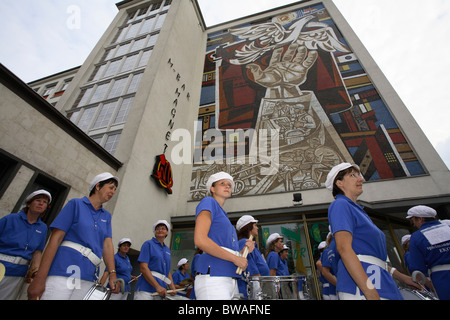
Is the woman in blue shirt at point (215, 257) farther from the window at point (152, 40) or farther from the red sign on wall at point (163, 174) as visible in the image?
the window at point (152, 40)

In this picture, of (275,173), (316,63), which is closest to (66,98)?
(275,173)

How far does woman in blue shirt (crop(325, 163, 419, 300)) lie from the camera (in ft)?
4.32

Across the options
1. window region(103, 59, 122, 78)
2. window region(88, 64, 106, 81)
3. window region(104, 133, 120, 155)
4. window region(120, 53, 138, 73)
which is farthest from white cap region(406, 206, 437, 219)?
window region(88, 64, 106, 81)

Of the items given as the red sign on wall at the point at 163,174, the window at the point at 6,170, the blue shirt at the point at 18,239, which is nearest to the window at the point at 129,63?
the red sign on wall at the point at 163,174

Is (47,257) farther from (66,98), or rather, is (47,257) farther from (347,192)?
→ (66,98)

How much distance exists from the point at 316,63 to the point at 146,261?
12.2 m

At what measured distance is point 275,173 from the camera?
9.17 m

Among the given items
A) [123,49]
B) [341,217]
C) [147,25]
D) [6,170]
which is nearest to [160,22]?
[147,25]

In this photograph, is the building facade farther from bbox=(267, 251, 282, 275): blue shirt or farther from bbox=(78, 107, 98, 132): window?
bbox=(267, 251, 282, 275): blue shirt

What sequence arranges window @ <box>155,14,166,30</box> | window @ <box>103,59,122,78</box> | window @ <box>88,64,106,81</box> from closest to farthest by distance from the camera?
1. window @ <box>103,59,122,78</box>
2. window @ <box>88,64,106,81</box>
3. window @ <box>155,14,166,30</box>

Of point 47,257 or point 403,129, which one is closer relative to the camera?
point 47,257

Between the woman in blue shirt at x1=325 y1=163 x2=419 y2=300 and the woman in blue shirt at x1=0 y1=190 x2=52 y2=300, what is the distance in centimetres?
327

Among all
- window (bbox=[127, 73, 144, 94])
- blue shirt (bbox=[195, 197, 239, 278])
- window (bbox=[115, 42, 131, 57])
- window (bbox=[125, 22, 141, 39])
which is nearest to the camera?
blue shirt (bbox=[195, 197, 239, 278])

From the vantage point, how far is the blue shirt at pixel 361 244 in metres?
1.36
